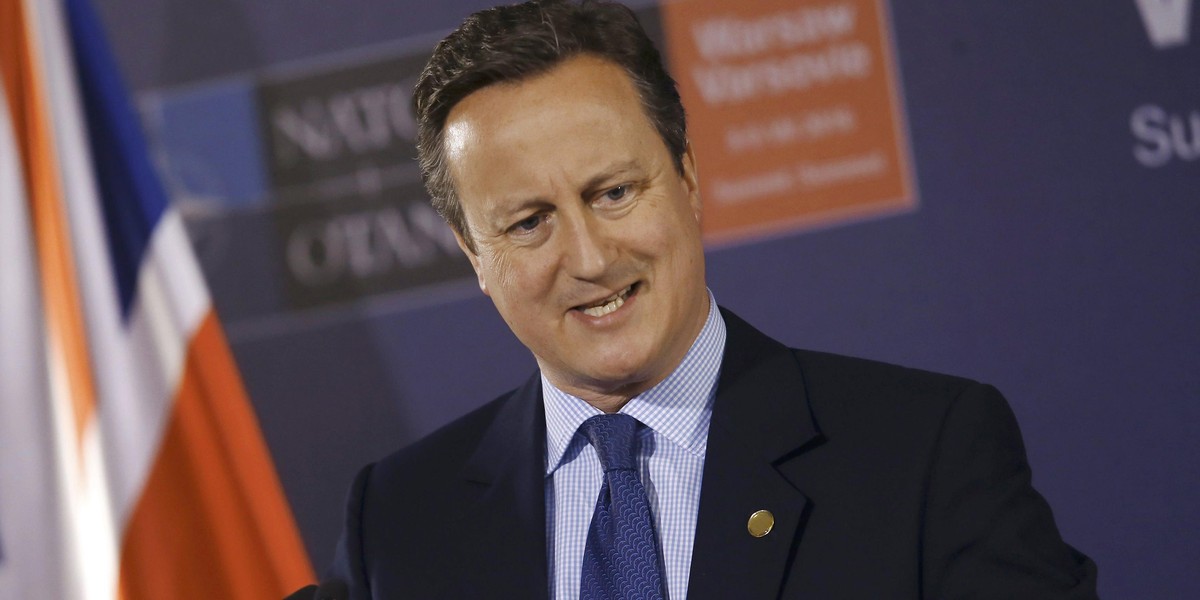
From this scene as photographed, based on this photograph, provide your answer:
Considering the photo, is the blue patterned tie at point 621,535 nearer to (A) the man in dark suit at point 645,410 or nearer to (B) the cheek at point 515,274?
(A) the man in dark suit at point 645,410

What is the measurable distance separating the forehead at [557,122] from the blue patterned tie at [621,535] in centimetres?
31

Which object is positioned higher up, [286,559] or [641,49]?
[641,49]

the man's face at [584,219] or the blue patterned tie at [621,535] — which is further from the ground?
the man's face at [584,219]

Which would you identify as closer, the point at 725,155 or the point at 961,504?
the point at 961,504

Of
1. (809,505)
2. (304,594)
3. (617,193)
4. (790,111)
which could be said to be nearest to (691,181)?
(617,193)

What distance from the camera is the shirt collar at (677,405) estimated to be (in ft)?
4.61

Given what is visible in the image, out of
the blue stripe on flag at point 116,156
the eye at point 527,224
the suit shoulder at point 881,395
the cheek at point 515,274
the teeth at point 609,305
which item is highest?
the blue stripe on flag at point 116,156

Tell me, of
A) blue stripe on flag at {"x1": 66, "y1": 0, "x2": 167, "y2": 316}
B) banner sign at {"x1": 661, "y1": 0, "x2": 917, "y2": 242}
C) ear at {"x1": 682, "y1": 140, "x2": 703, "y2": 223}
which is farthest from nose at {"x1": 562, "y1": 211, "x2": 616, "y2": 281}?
blue stripe on flag at {"x1": 66, "y1": 0, "x2": 167, "y2": 316}

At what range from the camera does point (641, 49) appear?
1.44 metres

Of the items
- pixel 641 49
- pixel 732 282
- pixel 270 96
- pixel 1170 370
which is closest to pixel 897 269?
pixel 732 282

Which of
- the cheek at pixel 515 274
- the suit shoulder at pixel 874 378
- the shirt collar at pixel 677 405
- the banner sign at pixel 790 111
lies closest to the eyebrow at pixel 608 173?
the cheek at pixel 515 274

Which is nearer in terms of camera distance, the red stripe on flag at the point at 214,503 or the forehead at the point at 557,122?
the forehead at the point at 557,122

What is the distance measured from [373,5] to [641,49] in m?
1.47

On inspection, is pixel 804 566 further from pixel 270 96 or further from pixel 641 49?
pixel 270 96
